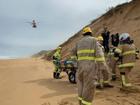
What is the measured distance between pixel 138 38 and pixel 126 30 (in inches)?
193

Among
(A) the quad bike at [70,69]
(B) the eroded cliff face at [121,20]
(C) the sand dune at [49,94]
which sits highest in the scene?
(B) the eroded cliff face at [121,20]

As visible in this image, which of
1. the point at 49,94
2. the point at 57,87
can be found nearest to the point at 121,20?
the point at 57,87

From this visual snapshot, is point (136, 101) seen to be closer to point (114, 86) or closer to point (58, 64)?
point (114, 86)

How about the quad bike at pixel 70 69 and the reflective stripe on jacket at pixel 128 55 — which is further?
the quad bike at pixel 70 69

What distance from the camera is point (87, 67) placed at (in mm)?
12336

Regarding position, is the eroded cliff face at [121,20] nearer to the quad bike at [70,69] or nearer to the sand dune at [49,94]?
the quad bike at [70,69]

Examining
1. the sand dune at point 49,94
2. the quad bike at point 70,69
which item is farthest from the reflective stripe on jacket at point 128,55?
the quad bike at point 70,69

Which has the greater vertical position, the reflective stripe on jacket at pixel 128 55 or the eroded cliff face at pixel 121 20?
the eroded cliff face at pixel 121 20

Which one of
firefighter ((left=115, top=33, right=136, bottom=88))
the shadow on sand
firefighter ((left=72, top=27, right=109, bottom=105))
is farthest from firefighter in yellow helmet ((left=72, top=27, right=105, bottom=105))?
firefighter ((left=115, top=33, right=136, bottom=88))

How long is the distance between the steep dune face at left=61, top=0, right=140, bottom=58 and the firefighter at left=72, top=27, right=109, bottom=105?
53.6ft

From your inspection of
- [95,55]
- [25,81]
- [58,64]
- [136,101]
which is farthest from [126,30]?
[95,55]

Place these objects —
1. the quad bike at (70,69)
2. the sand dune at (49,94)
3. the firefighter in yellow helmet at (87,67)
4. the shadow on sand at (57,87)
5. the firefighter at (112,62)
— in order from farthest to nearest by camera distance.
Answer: the quad bike at (70,69) < the firefighter at (112,62) < the shadow on sand at (57,87) < the sand dune at (49,94) < the firefighter in yellow helmet at (87,67)

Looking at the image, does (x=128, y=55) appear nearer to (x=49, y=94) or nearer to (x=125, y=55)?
(x=125, y=55)

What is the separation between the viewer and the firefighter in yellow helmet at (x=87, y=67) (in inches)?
484
